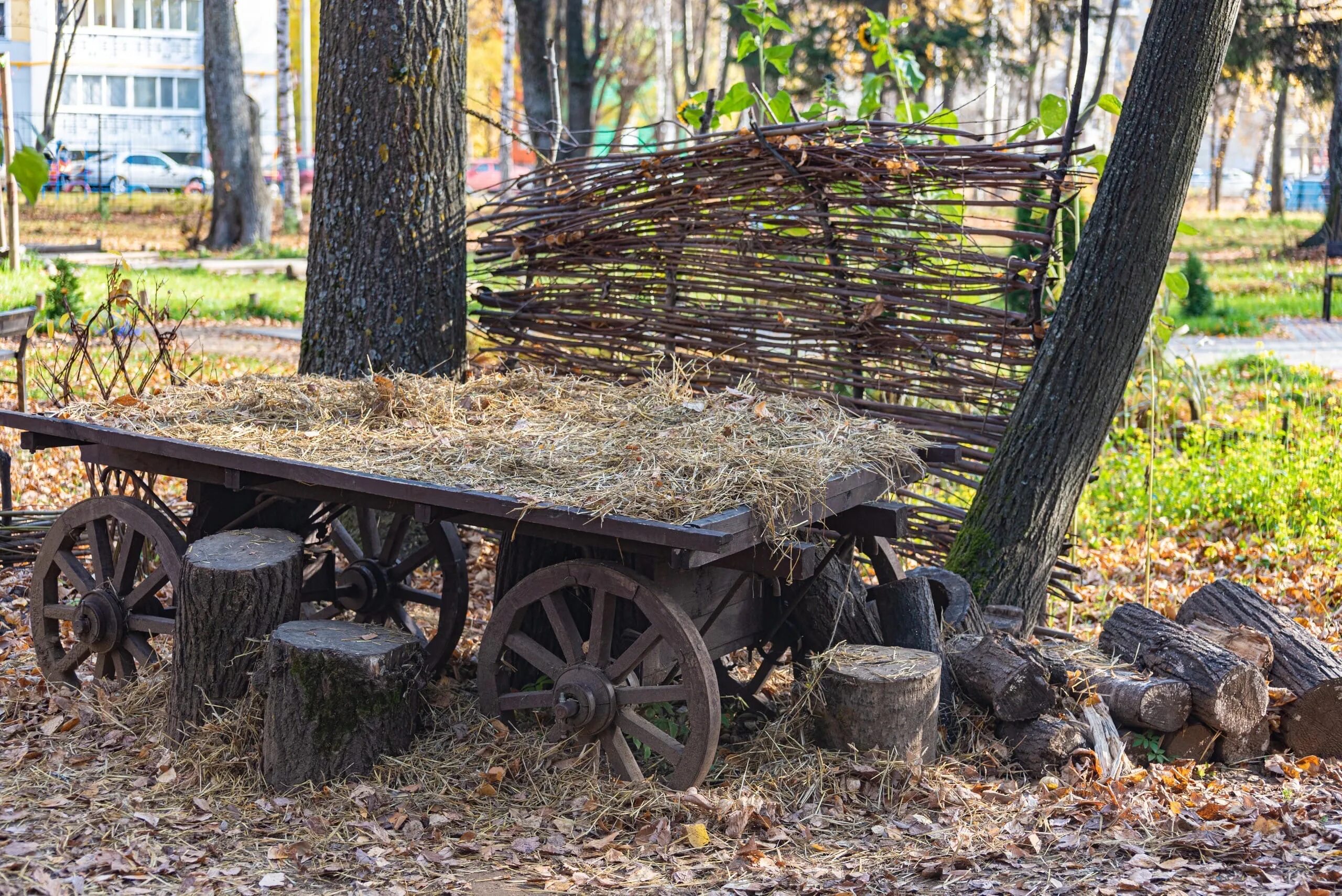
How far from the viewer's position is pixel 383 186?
19.9 feet

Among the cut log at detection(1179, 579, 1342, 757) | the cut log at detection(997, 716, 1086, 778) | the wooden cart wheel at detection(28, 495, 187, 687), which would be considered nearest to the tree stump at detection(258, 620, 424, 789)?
the wooden cart wheel at detection(28, 495, 187, 687)

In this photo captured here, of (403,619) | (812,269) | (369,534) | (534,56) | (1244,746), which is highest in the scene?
(534,56)

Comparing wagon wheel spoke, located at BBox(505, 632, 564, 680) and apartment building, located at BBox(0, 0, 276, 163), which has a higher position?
apartment building, located at BBox(0, 0, 276, 163)

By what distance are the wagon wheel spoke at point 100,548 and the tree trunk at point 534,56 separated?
9809 mm

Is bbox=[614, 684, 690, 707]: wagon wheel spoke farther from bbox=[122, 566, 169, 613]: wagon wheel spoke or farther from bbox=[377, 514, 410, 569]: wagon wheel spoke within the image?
bbox=[122, 566, 169, 613]: wagon wheel spoke

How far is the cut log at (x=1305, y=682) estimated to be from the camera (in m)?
4.34

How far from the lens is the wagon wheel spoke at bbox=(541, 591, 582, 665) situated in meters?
4.01

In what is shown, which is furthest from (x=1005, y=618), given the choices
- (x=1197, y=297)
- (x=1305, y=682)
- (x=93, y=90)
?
(x=93, y=90)

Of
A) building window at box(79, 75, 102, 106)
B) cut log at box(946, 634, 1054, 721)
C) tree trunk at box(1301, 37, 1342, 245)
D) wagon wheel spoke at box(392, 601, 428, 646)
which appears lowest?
wagon wheel spoke at box(392, 601, 428, 646)

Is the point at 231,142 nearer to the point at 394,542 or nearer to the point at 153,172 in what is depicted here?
the point at 153,172

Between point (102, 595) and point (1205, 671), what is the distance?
4109mm

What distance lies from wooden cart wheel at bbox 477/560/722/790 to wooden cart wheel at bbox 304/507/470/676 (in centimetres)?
58

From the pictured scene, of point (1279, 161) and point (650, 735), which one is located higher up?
point (1279, 161)

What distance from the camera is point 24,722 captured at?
4.46 meters
